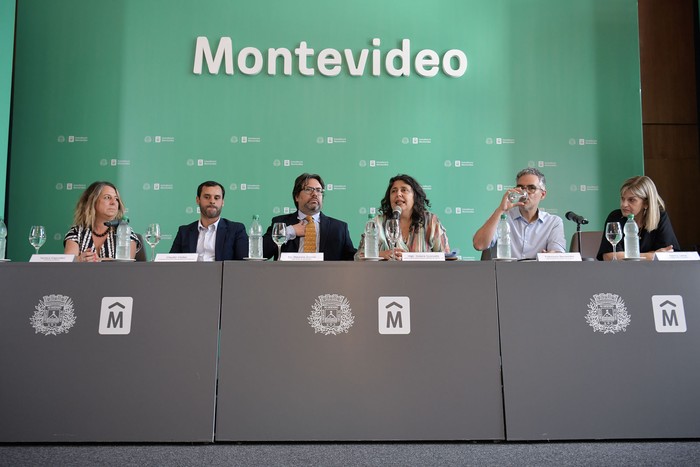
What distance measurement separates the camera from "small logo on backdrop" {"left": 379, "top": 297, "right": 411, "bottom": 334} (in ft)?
8.33

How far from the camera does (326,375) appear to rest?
2.50 metres

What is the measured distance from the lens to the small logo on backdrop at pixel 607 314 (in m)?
2.56

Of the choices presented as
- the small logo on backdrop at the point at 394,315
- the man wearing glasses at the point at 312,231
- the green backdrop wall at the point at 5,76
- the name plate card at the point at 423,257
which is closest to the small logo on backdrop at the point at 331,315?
the small logo on backdrop at the point at 394,315

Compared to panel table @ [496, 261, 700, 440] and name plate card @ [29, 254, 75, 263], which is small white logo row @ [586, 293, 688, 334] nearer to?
panel table @ [496, 261, 700, 440]

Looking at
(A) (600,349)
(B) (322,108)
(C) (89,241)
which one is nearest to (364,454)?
(A) (600,349)

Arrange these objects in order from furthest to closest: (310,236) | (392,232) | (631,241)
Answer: (310,236), (392,232), (631,241)

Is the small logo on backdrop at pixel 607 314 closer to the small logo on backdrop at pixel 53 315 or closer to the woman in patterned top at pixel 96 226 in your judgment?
the small logo on backdrop at pixel 53 315

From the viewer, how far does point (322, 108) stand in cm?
516

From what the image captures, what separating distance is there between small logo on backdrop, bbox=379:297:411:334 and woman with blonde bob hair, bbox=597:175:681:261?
1357mm

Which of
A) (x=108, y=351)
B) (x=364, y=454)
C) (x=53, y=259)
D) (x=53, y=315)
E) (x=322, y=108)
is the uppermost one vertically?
(x=322, y=108)

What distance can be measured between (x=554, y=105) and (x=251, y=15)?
2572mm

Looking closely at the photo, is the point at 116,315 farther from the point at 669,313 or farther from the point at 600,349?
the point at 669,313

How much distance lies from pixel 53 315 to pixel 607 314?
7.25ft

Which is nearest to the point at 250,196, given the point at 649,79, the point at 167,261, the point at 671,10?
the point at 167,261
